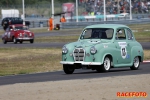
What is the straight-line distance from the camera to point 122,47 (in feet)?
72.7

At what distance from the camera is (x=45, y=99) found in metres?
13.4

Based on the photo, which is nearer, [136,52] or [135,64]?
[136,52]

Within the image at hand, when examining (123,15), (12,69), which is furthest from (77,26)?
(12,69)

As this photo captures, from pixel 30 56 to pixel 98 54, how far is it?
42.5 feet

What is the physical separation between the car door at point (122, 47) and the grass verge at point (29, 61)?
3571mm

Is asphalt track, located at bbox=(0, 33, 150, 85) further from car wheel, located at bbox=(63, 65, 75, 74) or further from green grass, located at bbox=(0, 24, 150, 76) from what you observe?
green grass, located at bbox=(0, 24, 150, 76)

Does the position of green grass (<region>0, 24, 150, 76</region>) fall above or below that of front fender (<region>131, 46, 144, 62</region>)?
below

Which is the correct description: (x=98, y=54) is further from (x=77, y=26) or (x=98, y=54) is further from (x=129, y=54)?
(x=77, y=26)

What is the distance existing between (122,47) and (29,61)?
28.4 ft

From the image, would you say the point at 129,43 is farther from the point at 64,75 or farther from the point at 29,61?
the point at 29,61

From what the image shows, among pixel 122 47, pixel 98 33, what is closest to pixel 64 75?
pixel 98 33

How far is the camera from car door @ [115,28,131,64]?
22016mm

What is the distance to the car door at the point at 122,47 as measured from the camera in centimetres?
2202

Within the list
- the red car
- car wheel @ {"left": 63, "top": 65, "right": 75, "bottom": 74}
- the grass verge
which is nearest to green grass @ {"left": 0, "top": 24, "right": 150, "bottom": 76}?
the grass verge
